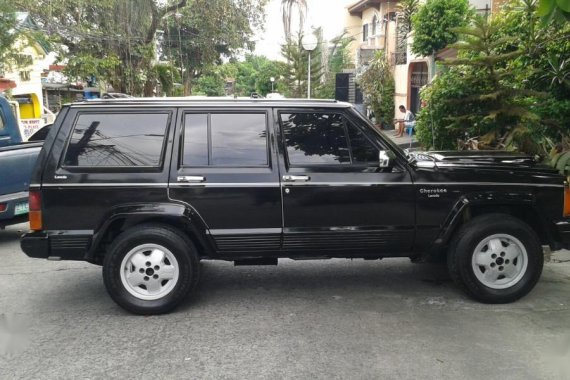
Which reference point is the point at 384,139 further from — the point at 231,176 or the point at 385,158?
the point at 231,176

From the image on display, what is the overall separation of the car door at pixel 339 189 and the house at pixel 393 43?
11.9 metres

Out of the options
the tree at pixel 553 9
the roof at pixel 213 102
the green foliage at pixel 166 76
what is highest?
the green foliage at pixel 166 76

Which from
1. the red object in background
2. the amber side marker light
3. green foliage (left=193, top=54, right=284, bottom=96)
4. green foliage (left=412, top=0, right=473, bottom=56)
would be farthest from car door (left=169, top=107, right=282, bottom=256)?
the red object in background

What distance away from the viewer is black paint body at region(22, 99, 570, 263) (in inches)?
187

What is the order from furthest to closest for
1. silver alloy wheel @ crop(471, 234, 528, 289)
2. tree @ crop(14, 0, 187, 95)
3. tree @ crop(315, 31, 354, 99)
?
tree @ crop(315, 31, 354, 99) → tree @ crop(14, 0, 187, 95) → silver alloy wheel @ crop(471, 234, 528, 289)

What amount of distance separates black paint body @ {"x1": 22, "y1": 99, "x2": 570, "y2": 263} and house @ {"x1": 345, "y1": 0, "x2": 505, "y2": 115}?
1170cm

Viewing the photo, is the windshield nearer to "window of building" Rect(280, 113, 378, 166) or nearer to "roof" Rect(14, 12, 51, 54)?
"window of building" Rect(280, 113, 378, 166)

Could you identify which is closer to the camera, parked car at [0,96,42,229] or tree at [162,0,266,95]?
parked car at [0,96,42,229]

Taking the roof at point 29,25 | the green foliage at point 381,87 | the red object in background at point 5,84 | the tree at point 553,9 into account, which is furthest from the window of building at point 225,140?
the green foliage at point 381,87

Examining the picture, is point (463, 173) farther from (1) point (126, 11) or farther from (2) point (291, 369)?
(1) point (126, 11)

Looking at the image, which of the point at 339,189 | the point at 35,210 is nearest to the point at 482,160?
the point at 339,189

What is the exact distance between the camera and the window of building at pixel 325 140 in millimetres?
4996

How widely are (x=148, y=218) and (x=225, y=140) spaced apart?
0.96m

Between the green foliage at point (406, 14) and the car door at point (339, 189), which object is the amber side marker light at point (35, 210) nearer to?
the car door at point (339, 189)
